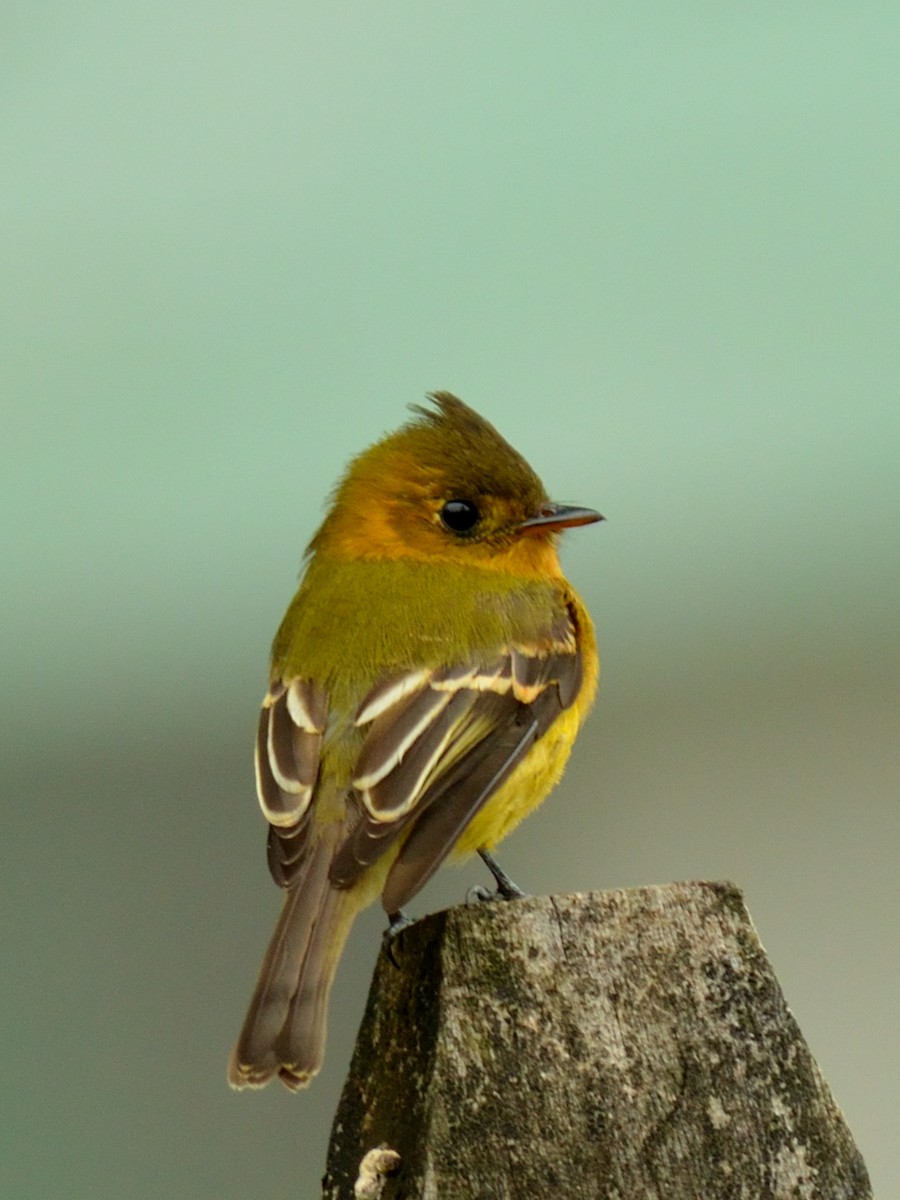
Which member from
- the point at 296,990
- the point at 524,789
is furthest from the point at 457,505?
the point at 296,990

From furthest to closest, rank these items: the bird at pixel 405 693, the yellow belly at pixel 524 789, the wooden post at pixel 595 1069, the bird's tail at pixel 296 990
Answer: the yellow belly at pixel 524 789, the bird at pixel 405 693, the bird's tail at pixel 296 990, the wooden post at pixel 595 1069

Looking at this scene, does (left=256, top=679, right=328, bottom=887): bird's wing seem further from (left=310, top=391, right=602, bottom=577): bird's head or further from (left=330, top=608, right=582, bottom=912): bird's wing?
(left=310, top=391, right=602, bottom=577): bird's head

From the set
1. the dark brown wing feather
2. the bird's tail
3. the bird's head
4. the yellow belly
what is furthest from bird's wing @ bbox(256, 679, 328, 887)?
the bird's head

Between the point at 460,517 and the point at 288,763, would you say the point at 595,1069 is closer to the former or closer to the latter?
the point at 288,763

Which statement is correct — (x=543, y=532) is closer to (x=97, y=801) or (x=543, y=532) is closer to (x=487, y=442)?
(x=487, y=442)

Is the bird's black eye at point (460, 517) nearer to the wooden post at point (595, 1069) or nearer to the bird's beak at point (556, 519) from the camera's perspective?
the bird's beak at point (556, 519)

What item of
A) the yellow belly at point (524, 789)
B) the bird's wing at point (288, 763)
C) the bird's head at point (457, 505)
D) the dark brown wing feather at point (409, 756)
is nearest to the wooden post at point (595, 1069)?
the dark brown wing feather at point (409, 756)

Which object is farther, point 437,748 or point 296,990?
point 437,748
